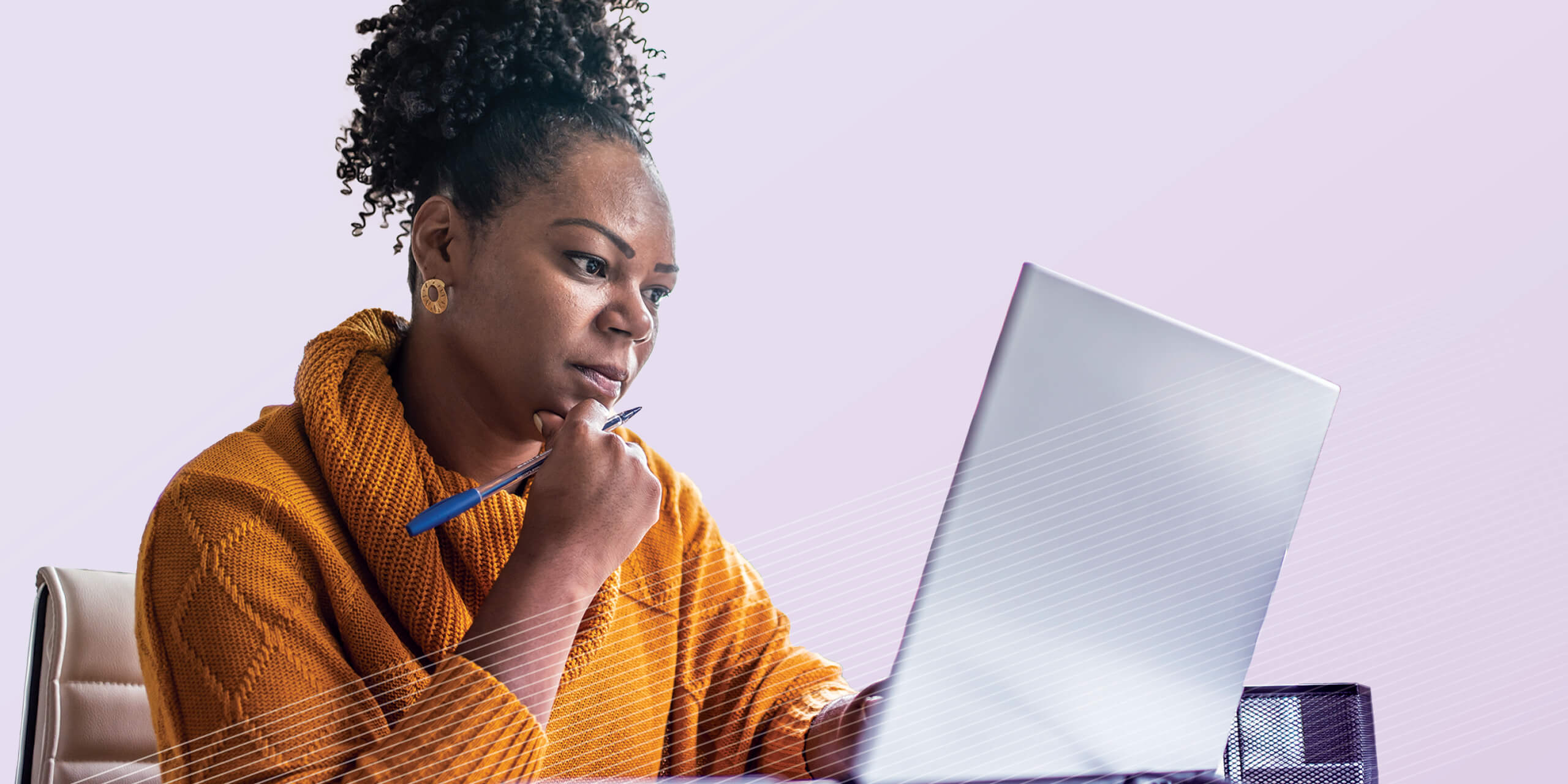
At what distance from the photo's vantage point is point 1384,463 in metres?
1.05

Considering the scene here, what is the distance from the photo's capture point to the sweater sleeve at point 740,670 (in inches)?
48.7

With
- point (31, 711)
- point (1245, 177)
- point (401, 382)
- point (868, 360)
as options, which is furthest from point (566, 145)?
point (1245, 177)

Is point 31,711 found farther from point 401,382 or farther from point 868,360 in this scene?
point 868,360

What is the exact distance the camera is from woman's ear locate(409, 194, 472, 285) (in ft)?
3.89

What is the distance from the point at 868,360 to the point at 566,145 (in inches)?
40.5

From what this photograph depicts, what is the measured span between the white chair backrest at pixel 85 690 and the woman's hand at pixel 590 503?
0.54m

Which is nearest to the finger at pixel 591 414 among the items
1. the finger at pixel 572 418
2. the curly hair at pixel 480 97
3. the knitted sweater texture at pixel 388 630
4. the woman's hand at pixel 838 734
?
the finger at pixel 572 418

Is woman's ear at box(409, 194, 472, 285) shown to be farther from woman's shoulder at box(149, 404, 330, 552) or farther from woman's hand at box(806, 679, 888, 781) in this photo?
woman's hand at box(806, 679, 888, 781)

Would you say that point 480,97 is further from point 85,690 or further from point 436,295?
point 85,690

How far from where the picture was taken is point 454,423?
47.4 inches

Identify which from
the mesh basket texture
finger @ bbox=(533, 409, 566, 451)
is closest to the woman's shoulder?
finger @ bbox=(533, 409, 566, 451)

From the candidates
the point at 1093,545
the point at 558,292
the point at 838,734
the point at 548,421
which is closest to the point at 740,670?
the point at 838,734

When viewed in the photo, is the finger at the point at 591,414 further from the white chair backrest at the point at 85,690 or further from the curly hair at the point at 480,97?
the white chair backrest at the point at 85,690

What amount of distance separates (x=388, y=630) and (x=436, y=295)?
1.18ft
